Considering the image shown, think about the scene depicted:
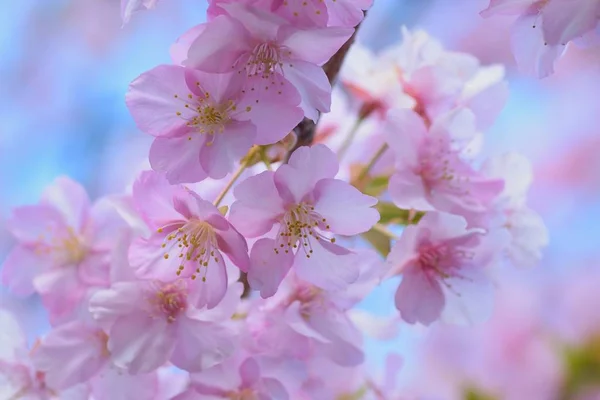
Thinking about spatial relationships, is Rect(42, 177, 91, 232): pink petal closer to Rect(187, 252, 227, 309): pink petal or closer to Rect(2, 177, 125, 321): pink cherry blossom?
Rect(2, 177, 125, 321): pink cherry blossom

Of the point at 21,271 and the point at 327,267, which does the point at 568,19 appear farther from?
the point at 21,271

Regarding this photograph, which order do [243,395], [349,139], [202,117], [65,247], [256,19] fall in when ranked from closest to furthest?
[256,19] < [202,117] < [243,395] < [65,247] < [349,139]

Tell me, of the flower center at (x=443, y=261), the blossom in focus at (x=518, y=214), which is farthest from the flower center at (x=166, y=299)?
the blossom in focus at (x=518, y=214)

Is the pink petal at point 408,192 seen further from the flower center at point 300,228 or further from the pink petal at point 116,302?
the pink petal at point 116,302

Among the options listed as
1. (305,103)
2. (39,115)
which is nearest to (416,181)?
(305,103)

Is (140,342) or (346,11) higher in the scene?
(346,11)

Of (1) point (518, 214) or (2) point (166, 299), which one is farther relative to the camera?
(1) point (518, 214)

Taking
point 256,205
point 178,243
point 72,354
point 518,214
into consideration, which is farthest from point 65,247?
point 518,214

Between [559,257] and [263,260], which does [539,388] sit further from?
[263,260]

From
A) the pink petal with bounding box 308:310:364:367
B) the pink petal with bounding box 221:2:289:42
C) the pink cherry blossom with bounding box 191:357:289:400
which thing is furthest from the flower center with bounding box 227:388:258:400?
the pink petal with bounding box 221:2:289:42
